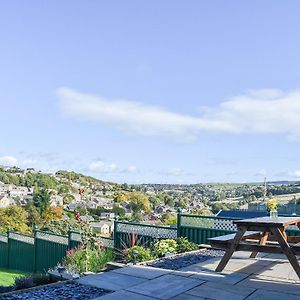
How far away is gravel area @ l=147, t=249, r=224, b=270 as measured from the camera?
6.06 meters

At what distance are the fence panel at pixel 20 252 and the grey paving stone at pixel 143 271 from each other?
8.24 meters

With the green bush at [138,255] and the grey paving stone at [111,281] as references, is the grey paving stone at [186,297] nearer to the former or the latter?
the grey paving stone at [111,281]

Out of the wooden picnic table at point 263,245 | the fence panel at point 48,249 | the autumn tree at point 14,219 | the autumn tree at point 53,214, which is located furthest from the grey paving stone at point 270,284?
the autumn tree at point 53,214

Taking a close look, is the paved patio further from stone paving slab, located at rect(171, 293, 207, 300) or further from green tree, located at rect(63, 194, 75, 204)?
green tree, located at rect(63, 194, 75, 204)

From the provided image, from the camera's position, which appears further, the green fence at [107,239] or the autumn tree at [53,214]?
the autumn tree at [53,214]

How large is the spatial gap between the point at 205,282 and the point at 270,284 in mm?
763

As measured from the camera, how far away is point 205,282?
4.82m

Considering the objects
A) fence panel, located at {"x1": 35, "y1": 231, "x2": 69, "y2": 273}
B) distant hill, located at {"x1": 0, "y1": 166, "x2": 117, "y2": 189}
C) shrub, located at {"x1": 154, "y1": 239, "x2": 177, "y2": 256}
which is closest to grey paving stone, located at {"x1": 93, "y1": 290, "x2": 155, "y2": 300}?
shrub, located at {"x1": 154, "y1": 239, "x2": 177, "y2": 256}

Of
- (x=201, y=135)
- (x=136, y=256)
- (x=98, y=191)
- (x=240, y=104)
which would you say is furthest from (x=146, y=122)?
(x=98, y=191)

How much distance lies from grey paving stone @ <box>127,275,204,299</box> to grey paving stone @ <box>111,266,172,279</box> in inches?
7.7

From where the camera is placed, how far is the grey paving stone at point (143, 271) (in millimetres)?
5245

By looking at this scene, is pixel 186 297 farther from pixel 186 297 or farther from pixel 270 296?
pixel 270 296

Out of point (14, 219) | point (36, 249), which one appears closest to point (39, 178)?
point (14, 219)

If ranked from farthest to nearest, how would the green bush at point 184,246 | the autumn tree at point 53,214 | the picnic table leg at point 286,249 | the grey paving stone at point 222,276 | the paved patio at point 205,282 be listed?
the autumn tree at point 53,214, the green bush at point 184,246, the grey paving stone at point 222,276, the picnic table leg at point 286,249, the paved patio at point 205,282
